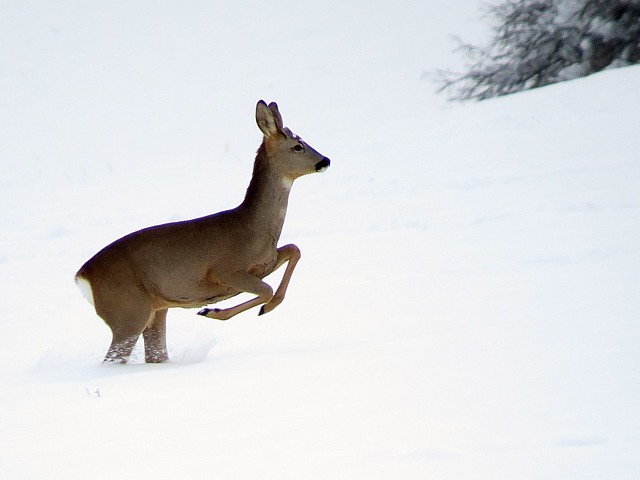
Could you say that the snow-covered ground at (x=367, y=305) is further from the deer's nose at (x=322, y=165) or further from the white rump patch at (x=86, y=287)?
the deer's nose at (x=322, y=165)

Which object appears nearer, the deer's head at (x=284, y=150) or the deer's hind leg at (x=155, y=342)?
the deer's hind leg at (x=155, y=342)

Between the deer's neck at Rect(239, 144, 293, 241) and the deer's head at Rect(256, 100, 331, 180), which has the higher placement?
the deer's head at Rect(256, 100, 331, 180)

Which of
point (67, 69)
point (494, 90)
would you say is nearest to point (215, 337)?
point (494, 90)

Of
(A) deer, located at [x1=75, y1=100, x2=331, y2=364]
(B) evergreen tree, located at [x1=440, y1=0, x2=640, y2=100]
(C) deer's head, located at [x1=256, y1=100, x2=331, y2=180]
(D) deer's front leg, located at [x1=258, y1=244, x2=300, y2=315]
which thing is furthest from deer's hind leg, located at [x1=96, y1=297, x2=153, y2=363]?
(B) evergreen tree, located at [x1=440, y1=0, x2=640, y2=100]

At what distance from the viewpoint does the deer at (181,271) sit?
7.62m

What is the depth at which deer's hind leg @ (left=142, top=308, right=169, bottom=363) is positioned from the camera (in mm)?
7988

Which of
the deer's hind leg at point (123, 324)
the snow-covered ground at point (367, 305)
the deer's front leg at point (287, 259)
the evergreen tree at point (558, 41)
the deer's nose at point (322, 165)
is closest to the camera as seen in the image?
the snow-covered ground at point (367, 305)

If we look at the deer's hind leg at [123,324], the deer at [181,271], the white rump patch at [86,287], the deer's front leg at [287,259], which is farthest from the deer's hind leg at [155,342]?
the deer's front leg at [287,259]

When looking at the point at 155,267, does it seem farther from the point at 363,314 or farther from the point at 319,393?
the point at 319,393

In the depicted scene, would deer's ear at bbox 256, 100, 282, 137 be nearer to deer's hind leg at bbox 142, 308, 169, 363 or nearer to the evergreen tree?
deer's hind leg at bbox 142, 308, 169, 363

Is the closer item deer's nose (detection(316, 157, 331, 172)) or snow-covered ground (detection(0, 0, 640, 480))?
snow-covered ground (detection(0, 0, 640, 480))

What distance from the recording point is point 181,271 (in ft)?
25.3

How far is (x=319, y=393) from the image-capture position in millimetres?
5371

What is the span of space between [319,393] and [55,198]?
1535 centimetres
